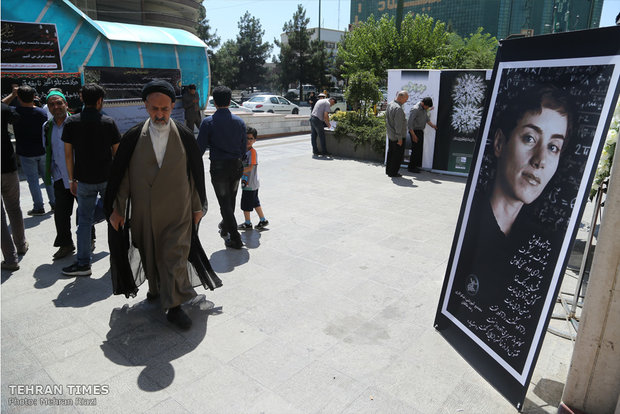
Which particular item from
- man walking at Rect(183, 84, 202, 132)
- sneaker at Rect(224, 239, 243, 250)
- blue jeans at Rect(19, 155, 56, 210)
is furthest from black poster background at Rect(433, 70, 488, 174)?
man walking at Rect(183, 84, 202, 132)

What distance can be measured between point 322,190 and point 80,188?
4.64 m

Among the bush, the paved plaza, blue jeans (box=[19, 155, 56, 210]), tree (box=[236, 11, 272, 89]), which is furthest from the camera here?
tree (box=[236, 11, 272, 89])

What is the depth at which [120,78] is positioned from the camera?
12422 mm

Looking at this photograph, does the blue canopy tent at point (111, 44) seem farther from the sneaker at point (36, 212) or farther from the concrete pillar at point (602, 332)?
the concrete pillar at point (602, 332)

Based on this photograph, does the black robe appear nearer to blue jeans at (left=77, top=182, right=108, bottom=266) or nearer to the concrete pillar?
blue jeans at (left=77, top=182, right=108, bottom=266)

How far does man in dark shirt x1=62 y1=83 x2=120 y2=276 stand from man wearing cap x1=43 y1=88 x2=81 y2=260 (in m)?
0.45

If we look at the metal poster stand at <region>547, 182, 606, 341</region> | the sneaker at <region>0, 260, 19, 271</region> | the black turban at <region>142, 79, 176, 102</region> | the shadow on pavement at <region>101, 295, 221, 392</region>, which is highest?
the black turban at <region>142, 79, 176, 102</region>

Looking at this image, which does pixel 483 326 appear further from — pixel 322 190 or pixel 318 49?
pixel 318 49

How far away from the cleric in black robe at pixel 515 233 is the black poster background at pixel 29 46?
35.3 ft

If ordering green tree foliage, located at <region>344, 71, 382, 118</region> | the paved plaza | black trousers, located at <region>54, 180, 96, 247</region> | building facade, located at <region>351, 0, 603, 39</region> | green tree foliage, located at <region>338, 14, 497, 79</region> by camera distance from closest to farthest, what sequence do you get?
the paved plaza → black trousers, located at <region>54, 180, 96, 247</region> → green tree foliage, located at <region>344, 71, 382, 118</region> → green tree foliage, located at <region>338, 14, 497, 79</region> → building facade, located at <region>351, 0, 603, 39</region>

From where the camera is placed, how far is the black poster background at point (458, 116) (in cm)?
895

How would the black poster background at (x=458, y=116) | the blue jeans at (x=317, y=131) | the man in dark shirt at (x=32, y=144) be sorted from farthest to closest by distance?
1. the blue jeans at (x=317, y=131)
2. the black poster background at (x=458, y=116)
3. the man in dark shirt at (x=32, y=144)

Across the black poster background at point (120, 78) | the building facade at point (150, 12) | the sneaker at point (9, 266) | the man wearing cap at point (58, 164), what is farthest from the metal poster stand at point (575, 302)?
the building facade at point (150, 12)

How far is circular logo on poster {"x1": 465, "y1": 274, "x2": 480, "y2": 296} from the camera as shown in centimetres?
307
